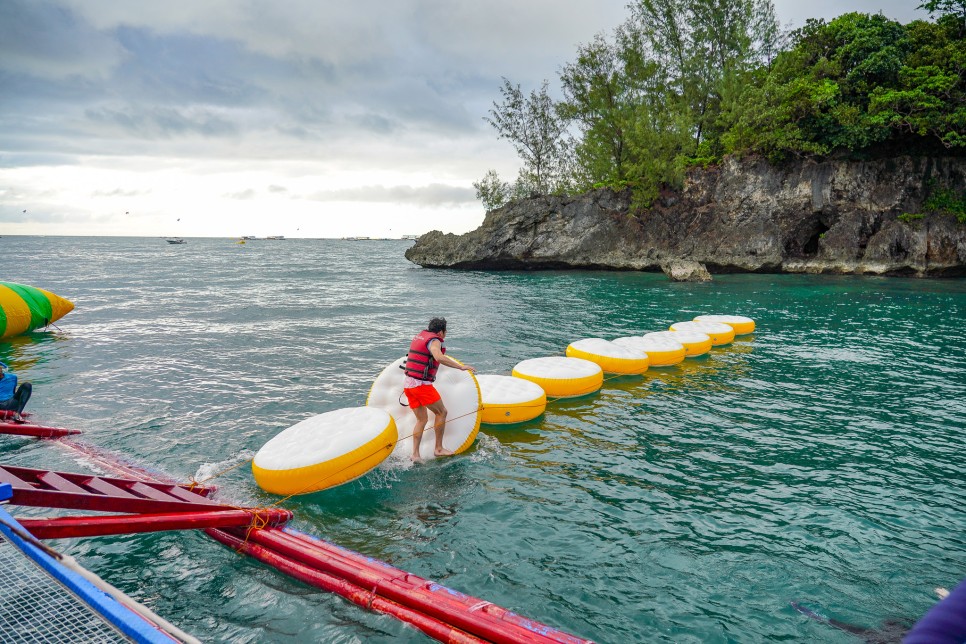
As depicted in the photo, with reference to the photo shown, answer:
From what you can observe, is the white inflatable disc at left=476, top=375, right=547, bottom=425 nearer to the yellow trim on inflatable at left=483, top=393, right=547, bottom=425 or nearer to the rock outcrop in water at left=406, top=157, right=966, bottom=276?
the yellow trim on inflatable at left=483, top=393, right=547, bottom=425

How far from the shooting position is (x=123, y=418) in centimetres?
1207

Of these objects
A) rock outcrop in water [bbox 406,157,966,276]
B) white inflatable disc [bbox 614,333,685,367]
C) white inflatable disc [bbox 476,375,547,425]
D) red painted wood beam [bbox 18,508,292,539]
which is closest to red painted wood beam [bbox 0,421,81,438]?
red painted wood beam [bbox 18,508,292,539]

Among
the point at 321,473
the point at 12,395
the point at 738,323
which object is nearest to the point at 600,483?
the point at 321,473

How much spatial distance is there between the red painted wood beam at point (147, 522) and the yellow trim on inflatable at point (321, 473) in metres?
0.92

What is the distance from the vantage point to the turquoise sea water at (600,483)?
233 inches

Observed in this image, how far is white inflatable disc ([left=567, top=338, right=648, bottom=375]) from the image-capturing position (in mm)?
14953

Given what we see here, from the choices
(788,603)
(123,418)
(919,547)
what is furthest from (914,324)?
(123,418)

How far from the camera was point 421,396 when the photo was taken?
938cm

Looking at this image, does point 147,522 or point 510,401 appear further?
point 510,401

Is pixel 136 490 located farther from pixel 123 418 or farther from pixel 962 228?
pixel 962 228

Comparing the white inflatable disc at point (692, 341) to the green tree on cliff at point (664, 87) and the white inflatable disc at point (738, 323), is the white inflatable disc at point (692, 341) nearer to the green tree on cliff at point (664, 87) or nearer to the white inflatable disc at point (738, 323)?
the white inflatable disc at point (738, 323)

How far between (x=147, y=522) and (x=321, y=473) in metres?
2.79

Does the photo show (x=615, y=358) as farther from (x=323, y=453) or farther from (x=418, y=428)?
(x=323, y=453)

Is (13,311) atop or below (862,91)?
below
